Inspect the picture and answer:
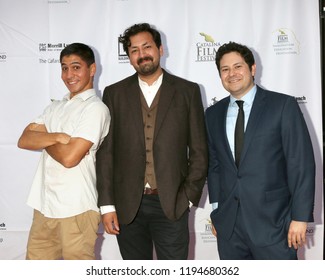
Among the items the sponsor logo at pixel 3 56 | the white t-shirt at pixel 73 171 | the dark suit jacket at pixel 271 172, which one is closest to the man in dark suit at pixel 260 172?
the dark suit jacket at pixel 271 172

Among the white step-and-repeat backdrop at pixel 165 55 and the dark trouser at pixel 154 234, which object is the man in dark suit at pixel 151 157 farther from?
the white step-and-repeat backdrop at pixel 165 55

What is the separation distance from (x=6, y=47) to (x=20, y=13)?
35 cm

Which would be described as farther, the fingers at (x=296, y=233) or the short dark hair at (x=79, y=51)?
the short dark hair at (x=79, y=51)

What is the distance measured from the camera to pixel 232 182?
7.54 ft

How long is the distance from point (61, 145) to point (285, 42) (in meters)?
2.40

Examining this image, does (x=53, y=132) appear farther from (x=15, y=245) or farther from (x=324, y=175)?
(x=324, y=175)

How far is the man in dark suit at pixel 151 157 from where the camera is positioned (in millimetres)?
2412

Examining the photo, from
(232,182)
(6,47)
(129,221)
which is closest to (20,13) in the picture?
(6,47)

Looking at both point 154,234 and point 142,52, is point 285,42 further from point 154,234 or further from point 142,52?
point 154,234

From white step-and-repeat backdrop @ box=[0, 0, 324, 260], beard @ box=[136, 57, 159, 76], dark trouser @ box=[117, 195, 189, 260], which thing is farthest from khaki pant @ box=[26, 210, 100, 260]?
white step-and-repeat backdrop @ box=[0, 0, 324, 260]

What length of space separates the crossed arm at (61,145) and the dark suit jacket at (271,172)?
2.65 feet

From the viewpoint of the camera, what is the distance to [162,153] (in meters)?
2.40

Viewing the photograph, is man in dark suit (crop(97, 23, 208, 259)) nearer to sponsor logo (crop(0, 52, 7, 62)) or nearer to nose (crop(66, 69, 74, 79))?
nose (crop(66, 69, 74, 79))

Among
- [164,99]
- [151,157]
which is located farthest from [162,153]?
[164,99]
